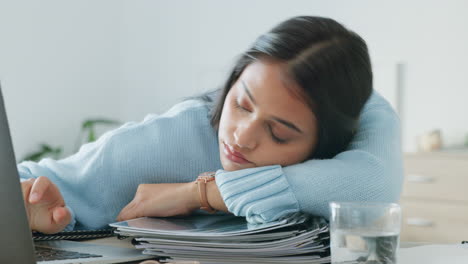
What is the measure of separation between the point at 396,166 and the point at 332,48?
0.24 meters

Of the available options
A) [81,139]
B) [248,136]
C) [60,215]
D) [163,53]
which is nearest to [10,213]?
[60,215]

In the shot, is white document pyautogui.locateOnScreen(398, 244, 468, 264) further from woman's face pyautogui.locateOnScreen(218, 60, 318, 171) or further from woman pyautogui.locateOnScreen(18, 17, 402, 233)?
woman's face pyautogui.locateOnScreen(218, 60, 318, 171)

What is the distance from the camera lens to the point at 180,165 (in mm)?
1246

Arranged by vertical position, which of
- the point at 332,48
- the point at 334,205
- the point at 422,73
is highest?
the point at 332,48

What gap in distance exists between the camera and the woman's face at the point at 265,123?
101cm

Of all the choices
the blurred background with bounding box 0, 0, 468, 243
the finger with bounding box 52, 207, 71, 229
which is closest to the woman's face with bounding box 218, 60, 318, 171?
the finger with bounding box 52, 207, 71, 229

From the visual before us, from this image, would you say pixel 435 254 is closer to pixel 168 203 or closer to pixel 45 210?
pixel 168 203

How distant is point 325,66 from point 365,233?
40 cm

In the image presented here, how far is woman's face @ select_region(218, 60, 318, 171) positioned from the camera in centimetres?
101

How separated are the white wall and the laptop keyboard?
2.89m

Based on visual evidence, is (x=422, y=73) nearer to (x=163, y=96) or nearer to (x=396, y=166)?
(x=163, y=96)

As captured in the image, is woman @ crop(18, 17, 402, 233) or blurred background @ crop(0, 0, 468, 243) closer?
woman @ crop(18, 17, 402, 233)

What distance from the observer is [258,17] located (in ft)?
15.1

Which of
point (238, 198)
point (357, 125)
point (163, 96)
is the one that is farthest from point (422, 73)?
point (238, 198)
